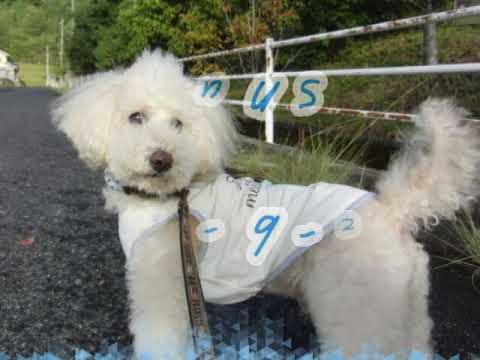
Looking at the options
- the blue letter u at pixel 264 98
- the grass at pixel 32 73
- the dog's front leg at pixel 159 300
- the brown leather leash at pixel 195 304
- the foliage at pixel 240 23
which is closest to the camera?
the brown leather leash at pixel 195 304

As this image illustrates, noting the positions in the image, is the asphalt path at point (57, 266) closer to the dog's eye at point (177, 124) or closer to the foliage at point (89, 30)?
the dog's eye at point (177, 124)

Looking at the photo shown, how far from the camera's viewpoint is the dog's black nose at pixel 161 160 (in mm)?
1532

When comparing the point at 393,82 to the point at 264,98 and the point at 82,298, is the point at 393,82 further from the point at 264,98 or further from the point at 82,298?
the point at 82,298

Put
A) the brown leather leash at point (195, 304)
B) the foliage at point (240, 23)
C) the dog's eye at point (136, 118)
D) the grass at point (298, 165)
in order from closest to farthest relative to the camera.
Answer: the brown leather leash at point (195, 304) < the dog's eye at point (136, 118) < the grass at point (298, 165) < the foliage at point (240, 23)

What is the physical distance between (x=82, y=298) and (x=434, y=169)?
5.43 ft

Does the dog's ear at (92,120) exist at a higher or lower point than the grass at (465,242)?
higher

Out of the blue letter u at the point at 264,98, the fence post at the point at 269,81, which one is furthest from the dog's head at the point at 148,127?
the blue letter u at the point at 264,98

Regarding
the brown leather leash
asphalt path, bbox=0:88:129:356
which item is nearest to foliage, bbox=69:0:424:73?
asphalt path, bbox=0:88:129:356

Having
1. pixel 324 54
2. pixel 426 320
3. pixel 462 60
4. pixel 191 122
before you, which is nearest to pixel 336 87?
pixel 462 60

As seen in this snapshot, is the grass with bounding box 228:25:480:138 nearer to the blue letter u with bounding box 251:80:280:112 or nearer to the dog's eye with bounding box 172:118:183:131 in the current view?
the blue letter u with bounding box 251:80:280:112

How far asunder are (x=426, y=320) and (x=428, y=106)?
0.75 m

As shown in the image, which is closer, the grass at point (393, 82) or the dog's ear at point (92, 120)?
the dog's ear at point (92, 120)

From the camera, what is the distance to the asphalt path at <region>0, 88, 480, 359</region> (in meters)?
1.66

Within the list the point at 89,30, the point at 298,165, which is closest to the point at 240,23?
the point at 298,165
